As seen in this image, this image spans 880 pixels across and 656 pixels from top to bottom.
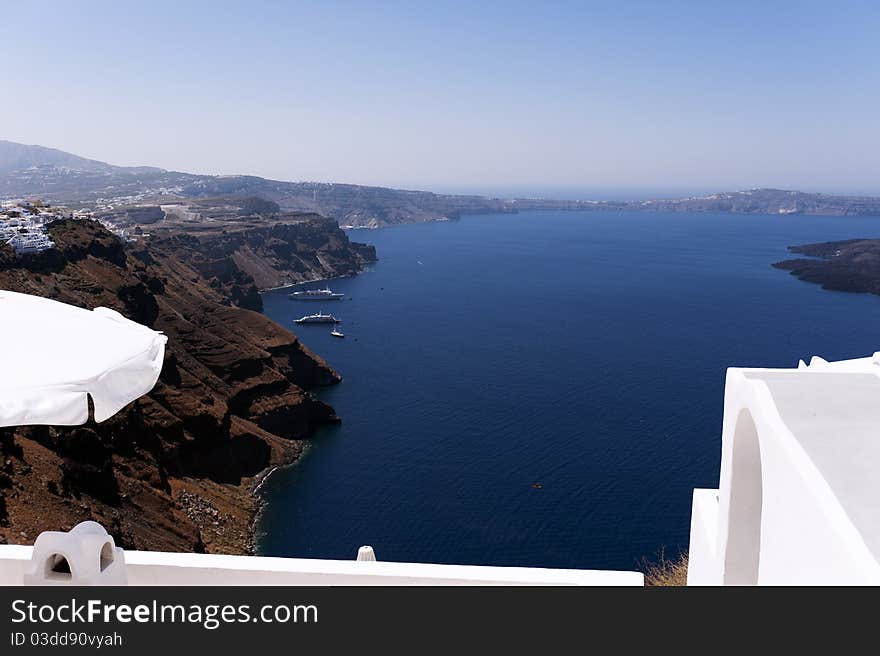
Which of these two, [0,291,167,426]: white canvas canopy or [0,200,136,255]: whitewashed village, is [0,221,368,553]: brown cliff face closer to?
[0,200,136,255]: whitewashed village

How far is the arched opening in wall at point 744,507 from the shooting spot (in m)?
5.21

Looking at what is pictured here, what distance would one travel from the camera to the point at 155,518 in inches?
941

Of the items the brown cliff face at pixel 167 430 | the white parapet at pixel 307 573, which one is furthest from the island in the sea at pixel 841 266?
the white parapet at pixel 307 573

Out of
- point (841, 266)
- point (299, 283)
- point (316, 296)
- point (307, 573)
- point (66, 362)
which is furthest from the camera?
point (299, 283)

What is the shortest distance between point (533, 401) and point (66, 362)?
3982cm

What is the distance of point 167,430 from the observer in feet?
99.7

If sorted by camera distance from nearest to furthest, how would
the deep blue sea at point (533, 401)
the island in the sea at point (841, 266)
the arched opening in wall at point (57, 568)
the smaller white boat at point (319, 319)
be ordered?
the arched opening in wall at point (57, 568)
the deep blue sea at point (533, 401)
the smaller white boat at point (319, 319)
the island in the sea at point (841, 266)

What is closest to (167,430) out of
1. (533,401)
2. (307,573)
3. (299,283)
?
(533,401)

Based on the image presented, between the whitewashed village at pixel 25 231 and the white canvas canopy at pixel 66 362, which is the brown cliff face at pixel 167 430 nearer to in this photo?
the whitewashed village at pixel 25 231

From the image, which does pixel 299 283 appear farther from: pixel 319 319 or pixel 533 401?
pixel 533 401

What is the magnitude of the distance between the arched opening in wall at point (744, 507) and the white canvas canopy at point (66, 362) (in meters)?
3.94

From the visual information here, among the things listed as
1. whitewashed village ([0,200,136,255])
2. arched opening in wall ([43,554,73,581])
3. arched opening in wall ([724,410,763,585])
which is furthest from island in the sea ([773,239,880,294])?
arched opening in wall ([43,554,73,581])

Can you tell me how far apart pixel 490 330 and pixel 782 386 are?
5718 cm
